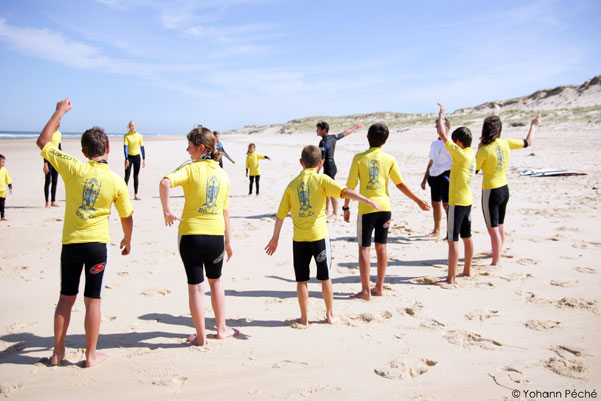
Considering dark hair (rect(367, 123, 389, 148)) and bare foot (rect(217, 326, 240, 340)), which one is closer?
bare foot (rect(217, 326, 240, 340))

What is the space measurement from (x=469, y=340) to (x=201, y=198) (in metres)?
2.72

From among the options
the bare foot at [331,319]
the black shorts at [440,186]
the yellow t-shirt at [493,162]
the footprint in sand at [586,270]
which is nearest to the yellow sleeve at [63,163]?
the bare foot at [331,319]

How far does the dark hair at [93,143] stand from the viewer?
3.15 m

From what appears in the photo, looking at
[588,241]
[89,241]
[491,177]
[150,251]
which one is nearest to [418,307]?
[491,177]

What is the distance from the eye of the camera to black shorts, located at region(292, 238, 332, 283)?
3714 millimetres

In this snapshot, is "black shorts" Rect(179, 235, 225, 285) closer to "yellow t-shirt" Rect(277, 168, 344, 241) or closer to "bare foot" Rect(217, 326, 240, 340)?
"bare foot" Rect(217, 326, 240, 340)

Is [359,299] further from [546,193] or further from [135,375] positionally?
[546,193]

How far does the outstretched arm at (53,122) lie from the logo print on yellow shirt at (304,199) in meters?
2.08

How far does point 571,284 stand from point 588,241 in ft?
6.99

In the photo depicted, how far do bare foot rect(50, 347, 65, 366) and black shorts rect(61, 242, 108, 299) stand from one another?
1.66ft

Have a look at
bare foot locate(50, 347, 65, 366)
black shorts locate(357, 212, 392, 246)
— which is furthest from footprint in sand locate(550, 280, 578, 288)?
bare foot locate(50, 347, 65, 366)

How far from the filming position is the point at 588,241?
6.36 meters

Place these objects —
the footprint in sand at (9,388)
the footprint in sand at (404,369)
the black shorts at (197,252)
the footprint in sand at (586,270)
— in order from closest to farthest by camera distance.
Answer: the footprint in sand at (9,388) → the footprint in sand at (404,369) → the black shorts at (197,252) → the footprint in sand at (586,270)

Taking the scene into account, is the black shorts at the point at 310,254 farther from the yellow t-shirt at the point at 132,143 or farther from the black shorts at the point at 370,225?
the yellow t-shirt at the point at 132,143
